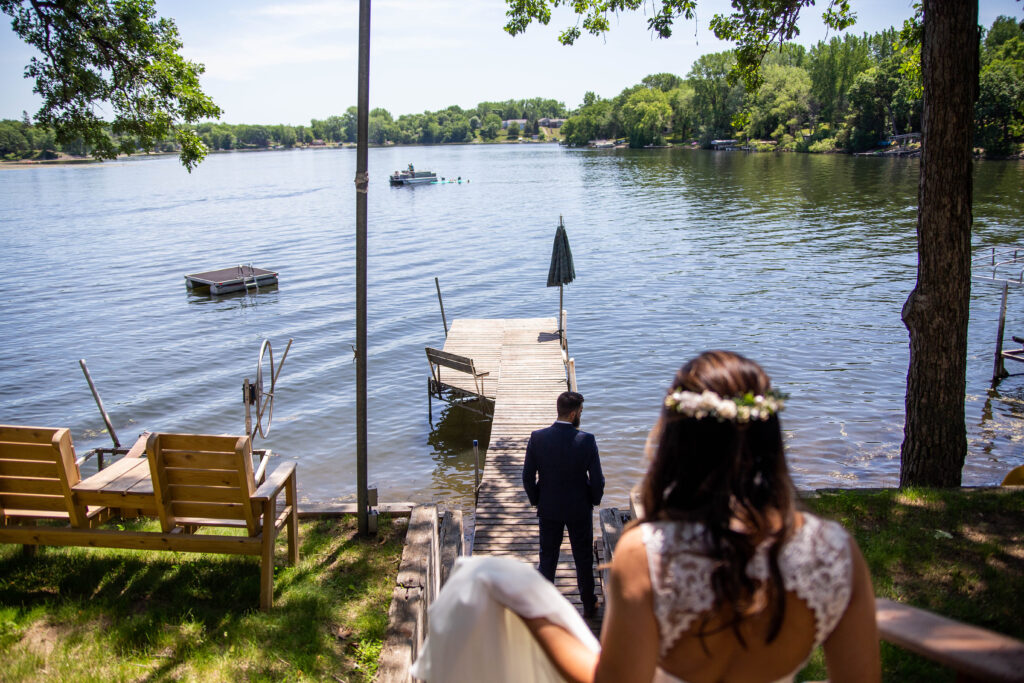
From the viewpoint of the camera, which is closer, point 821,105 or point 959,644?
point 959,644

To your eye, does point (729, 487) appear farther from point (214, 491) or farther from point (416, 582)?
point (214, 491)

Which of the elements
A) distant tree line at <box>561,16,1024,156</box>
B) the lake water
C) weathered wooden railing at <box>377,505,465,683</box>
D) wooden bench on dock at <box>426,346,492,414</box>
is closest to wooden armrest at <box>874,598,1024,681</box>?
weathered wooden railing at <box>377,505,465,683</box>

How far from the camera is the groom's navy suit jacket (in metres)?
5.88

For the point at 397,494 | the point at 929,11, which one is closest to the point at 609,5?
the point at 929,11

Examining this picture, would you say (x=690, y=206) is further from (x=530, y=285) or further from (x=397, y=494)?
(x=397, y=494)

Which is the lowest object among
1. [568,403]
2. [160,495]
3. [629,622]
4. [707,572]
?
[160,495]

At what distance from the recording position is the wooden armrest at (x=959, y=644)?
1983 millimetres

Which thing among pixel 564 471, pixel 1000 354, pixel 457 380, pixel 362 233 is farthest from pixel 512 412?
pixel 1000 354

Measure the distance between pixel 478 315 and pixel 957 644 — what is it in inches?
997

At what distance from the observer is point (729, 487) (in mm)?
1867

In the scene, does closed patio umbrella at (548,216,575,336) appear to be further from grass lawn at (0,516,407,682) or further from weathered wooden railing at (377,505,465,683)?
grass lawn at (0,516,407,682)

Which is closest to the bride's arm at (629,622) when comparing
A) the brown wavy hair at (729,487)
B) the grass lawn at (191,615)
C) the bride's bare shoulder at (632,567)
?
the bride's bare shoulder at (632,567)

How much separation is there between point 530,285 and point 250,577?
27.2 meters

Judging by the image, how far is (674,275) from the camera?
3238 cm
